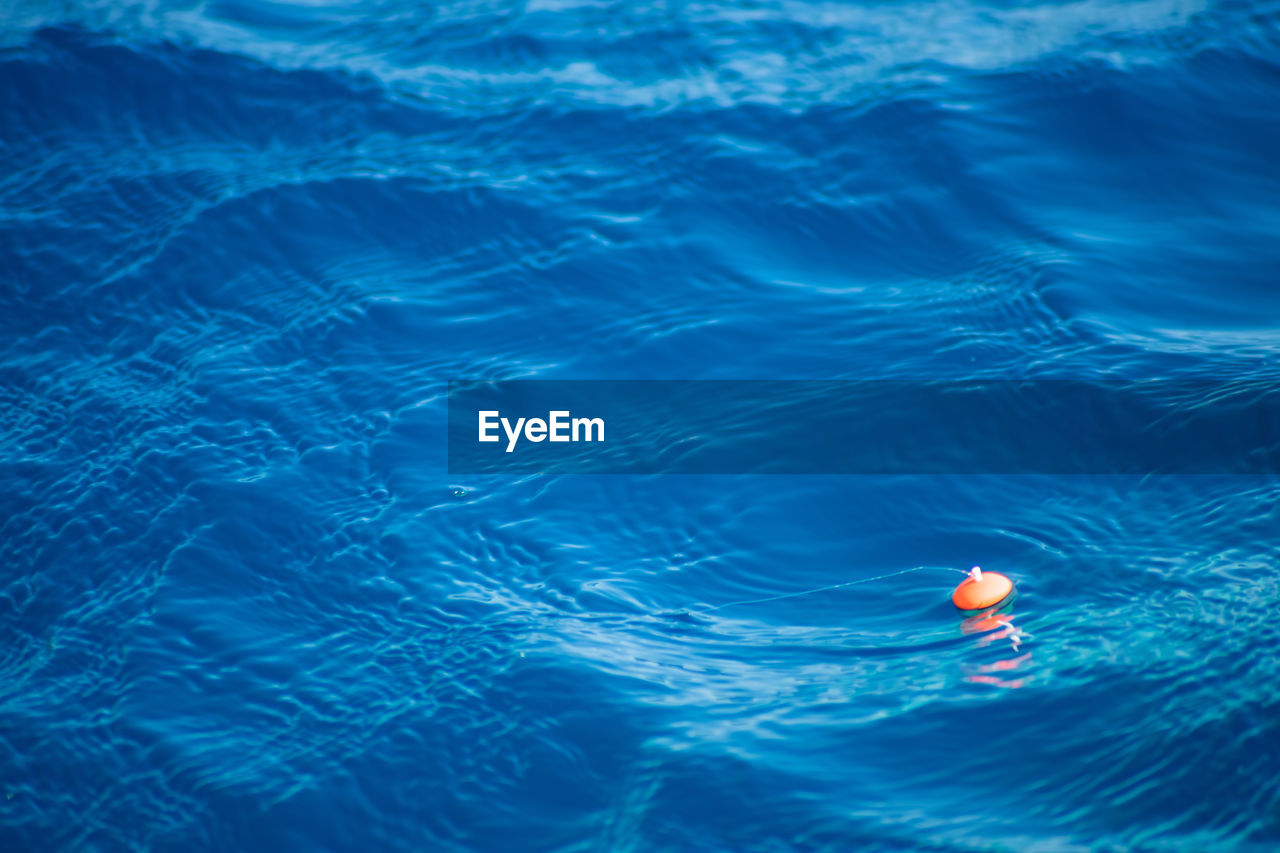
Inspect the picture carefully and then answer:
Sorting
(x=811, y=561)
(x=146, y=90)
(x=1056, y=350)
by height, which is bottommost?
(x=811, y=561)

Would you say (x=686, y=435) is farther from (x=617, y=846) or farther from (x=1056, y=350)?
(x=617, y=846)

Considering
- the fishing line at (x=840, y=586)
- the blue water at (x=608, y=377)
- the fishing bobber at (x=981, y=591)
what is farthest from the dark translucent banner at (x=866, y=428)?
the fishing bobber at (x=981, y=591)

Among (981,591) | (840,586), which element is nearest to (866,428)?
(840,586)

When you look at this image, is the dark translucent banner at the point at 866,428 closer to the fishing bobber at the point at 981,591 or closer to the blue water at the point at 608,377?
the blue water at the point at 608,377

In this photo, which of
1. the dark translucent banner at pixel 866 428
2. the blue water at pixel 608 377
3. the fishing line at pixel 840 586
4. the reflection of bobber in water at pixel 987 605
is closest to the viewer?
the blue water at pixel 608 377

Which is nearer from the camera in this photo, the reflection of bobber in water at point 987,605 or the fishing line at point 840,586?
the reflection of bobber in water at point 987,605

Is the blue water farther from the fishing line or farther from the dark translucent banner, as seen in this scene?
the dark translucent banner

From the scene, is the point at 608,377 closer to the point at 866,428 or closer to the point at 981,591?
the point at 866,428

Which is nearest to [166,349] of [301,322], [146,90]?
[301,322]
